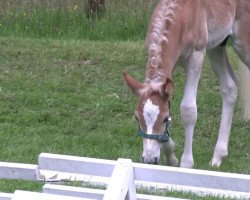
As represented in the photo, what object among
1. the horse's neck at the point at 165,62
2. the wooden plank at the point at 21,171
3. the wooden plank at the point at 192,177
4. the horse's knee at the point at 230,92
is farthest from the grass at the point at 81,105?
the wooden plank at the point at 192,177

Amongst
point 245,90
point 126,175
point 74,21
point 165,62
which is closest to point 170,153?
point 165,62

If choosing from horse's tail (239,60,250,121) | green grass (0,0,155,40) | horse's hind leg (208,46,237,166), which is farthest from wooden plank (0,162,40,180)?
green grass (0,0,155,40)

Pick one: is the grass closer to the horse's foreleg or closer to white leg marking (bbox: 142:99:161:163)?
the horse's foreleg

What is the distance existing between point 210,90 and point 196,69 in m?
2.84

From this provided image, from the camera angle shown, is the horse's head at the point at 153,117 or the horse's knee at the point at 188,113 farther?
the horse's knee at the point at 188,113

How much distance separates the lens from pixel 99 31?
40.8ft

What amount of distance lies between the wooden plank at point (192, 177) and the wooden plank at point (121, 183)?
155 millimetres

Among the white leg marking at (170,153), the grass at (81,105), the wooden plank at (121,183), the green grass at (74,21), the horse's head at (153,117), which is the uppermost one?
the wooden plank at (121,183)

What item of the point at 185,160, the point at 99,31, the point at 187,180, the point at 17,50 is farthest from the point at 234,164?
the point at 99,31

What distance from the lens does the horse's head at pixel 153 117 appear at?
6.29m

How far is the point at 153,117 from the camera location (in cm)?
629

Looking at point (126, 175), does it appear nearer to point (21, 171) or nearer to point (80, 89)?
point (21, 171)

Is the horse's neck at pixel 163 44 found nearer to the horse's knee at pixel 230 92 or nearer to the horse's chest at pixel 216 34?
the horse's chest at pixel 216 34

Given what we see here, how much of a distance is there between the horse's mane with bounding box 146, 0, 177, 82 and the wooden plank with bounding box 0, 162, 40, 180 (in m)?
2.31
